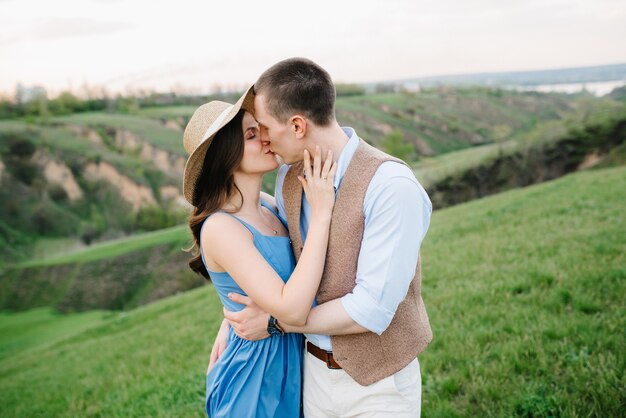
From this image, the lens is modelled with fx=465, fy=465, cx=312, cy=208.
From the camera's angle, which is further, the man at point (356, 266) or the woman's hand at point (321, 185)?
the woman's hand at point (321, 185)

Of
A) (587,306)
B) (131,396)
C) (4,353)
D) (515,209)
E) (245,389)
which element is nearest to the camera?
(245,389)

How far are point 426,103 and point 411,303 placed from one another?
13248 centimetres

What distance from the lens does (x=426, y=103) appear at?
12781 centimetres

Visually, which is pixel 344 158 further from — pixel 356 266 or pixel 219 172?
pixel 219 172

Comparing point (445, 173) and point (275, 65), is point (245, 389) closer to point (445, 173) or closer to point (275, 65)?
point (275, 65)

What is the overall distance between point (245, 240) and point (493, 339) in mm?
3477

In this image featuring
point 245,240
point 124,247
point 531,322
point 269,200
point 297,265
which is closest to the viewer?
point 297,265

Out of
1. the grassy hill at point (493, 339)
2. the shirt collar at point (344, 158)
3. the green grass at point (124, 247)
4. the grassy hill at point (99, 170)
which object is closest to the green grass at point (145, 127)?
the grassy hill at point (99, 170)

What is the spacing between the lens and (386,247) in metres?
2.04

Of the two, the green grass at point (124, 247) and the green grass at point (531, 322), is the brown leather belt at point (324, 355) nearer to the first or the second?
the green grass at point (531, 322)

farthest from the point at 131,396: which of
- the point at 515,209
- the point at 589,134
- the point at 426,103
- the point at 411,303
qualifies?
the point at 426,103

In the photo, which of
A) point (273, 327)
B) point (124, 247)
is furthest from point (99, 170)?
point (273, 327)

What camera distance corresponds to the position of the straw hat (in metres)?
2.49

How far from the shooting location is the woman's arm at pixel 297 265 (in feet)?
7.17
